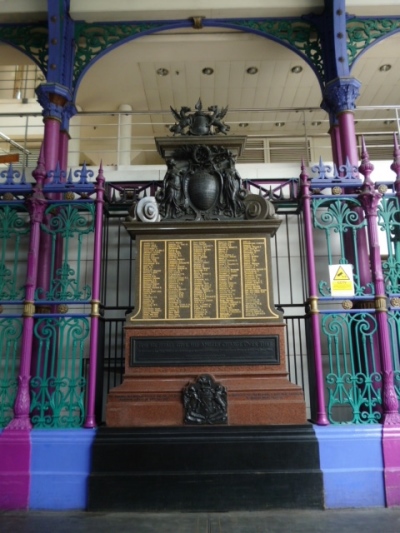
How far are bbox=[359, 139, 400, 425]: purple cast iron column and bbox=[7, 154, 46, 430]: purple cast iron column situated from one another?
383cm

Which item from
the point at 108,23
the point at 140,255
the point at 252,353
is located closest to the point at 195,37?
the point at 108,23

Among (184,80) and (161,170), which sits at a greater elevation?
(184,80)

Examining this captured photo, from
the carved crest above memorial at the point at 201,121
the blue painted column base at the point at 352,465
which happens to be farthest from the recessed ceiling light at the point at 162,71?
the blue painted column base at the point at 352,465

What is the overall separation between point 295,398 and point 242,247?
1769 mm

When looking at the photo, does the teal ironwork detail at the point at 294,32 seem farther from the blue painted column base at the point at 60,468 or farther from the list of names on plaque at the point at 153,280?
the blue painted column base at the point at 60,468

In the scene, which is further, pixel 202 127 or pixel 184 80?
pixel 184 80

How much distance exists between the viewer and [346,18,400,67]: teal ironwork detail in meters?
7.72

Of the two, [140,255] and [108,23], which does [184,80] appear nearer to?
[108,23]

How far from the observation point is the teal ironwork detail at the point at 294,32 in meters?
7.75

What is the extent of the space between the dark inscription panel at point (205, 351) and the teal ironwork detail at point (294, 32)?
5112 millimetres

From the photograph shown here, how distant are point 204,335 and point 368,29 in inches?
237

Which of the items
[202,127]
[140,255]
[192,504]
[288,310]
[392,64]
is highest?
[392,64]

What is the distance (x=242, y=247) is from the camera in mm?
5465

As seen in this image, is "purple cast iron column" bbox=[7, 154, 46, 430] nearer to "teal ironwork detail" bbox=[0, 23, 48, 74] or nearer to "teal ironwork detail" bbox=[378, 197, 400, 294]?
"teal ironwork detail" bbox=[0, 23, 48, 74]
